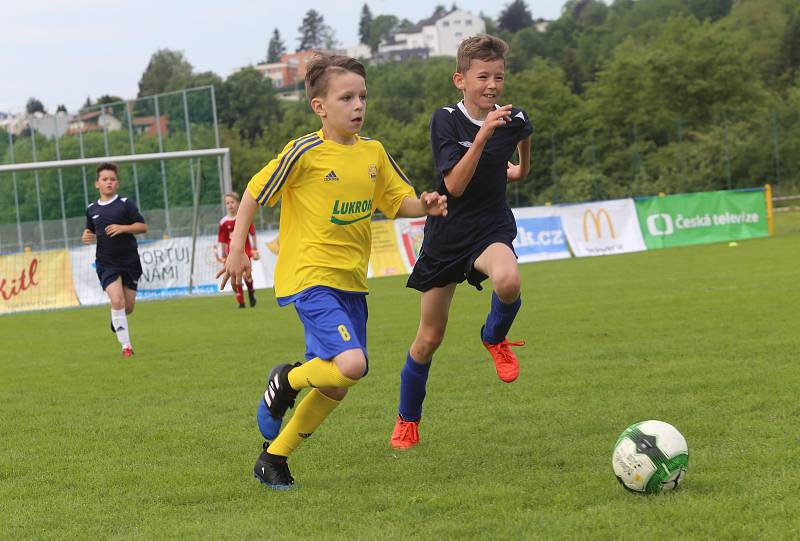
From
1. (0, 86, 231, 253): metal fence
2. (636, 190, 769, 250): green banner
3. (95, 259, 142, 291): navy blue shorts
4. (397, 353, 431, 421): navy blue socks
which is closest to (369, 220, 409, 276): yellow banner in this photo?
(636, 190, 769, 250): green banner

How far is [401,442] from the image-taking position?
5906mm

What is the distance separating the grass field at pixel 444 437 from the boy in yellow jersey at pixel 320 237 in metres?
0.39

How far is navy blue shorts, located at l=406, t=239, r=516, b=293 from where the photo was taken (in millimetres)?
6031

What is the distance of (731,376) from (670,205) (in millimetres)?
21169

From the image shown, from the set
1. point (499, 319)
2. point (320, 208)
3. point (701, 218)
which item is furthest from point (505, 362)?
point (701, 218)

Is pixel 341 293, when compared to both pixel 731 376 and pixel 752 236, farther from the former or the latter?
pixel 752 236

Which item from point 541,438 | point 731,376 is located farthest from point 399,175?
point 731,376

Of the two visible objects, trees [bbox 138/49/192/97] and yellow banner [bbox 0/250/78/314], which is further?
trees [bbox 138/49/192/97]

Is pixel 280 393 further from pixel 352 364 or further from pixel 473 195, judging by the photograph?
pixel 473 195

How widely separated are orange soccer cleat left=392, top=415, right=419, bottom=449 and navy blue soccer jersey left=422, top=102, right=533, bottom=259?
3.14 ft

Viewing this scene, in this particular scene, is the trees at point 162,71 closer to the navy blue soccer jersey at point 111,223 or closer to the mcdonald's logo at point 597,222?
the mcdonald's logo at point 597,222

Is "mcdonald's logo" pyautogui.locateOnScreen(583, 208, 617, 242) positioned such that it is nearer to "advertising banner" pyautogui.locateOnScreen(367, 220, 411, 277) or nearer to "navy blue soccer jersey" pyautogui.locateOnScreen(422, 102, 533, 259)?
"advertising banner" pyautogui.locateOnScreen(367, 220, 411, 277)

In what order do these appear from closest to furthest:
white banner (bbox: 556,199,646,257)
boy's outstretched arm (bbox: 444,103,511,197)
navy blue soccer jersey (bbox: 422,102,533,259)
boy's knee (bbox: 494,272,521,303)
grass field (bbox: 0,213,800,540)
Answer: grass field (bbox: 0,213,800,540)
boy's outstretched arm (bbox: 444,103,511,197)
boy's knee (bbox: 494,272,521,303)
navy blue soccer jersey (bbox: 422,102,533,259)
white banner (bbox: 556,199,646,257)

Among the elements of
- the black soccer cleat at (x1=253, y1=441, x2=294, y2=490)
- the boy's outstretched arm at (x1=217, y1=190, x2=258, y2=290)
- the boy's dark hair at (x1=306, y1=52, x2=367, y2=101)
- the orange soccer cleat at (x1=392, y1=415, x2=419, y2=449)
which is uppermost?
the boy's dark hair at (x1=306, y1=52, x2=367, y2=101)
